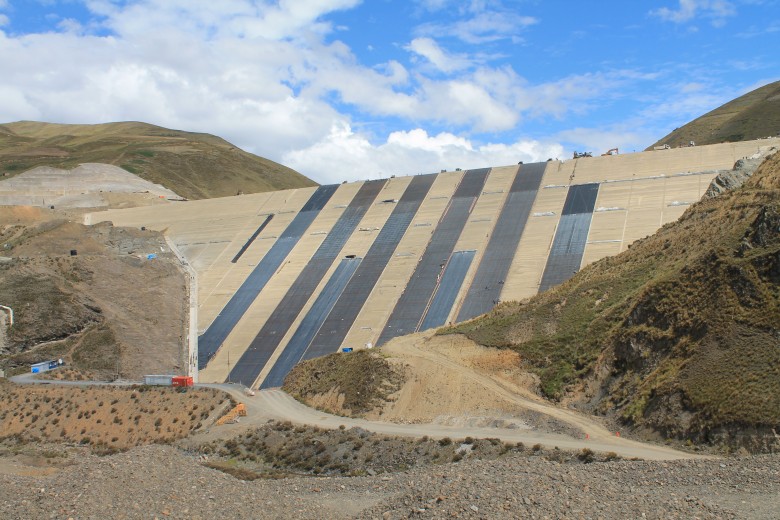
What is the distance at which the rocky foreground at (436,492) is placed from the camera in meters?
21.7

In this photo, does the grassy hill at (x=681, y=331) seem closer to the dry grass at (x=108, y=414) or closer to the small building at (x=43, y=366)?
the dry grass at (x=108, y=414)

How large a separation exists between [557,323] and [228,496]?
2353 cm

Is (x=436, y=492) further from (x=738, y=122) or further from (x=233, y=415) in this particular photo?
(x=738, y=122)

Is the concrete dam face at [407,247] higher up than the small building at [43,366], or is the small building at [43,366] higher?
the concrete dam face at [407,247]

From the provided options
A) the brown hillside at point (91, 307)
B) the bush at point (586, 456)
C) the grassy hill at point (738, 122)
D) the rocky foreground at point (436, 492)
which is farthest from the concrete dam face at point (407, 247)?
the grassy hill at point (738, 122)

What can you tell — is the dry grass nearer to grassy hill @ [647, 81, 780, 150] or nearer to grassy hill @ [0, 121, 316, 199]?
grassy hill @ [0, 121, 316, 199]

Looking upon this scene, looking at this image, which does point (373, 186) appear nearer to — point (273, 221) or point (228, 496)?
point (273, 221)

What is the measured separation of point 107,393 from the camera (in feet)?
167

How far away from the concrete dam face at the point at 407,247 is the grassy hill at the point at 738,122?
6865cm

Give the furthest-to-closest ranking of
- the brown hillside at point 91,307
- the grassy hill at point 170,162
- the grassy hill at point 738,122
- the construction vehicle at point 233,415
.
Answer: the grassy hill at point 170,162 → the grassy hill at point 738,122 → the brown hillside at point 91,307 → the construction vehicle at point 233,415

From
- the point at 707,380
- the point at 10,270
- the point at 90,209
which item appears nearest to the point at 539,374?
the point at 707,380

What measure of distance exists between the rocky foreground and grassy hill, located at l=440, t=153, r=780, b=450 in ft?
17.8

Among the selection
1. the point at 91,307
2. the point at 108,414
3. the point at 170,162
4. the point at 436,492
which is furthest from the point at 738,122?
the point at 436,492

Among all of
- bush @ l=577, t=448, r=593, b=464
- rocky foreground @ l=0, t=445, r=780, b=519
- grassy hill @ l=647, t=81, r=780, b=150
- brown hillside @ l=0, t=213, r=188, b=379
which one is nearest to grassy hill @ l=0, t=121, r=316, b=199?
brown hillside @ l=0, t=213, r=188, b=379
